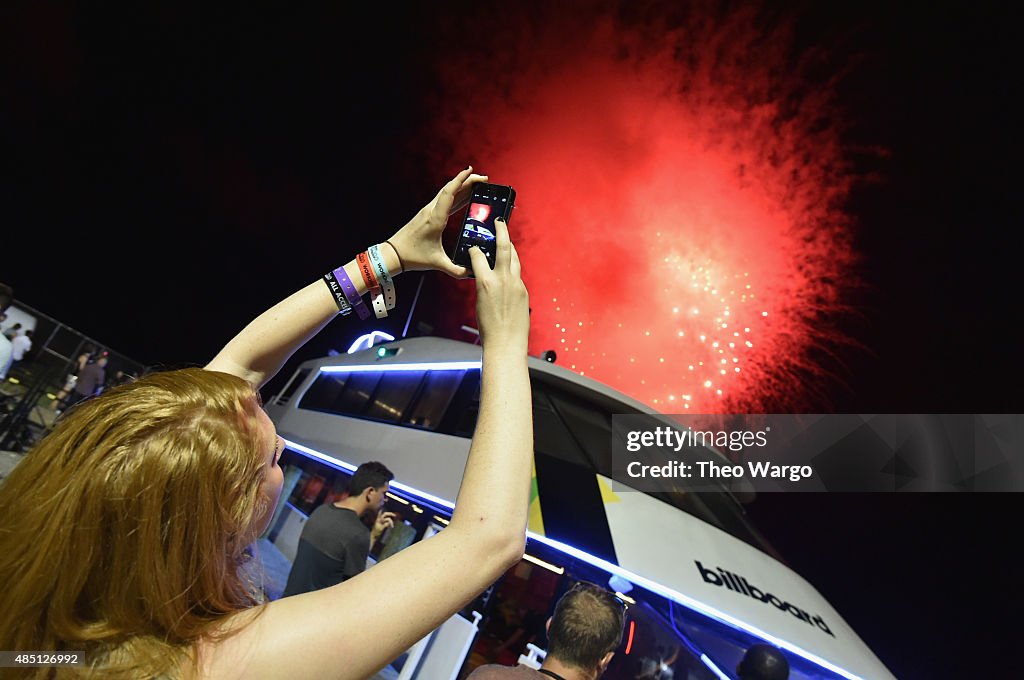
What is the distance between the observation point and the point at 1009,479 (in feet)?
26.9

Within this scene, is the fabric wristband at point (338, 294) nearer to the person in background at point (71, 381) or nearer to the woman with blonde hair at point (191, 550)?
the woman with blonde hair at point (191, 550)

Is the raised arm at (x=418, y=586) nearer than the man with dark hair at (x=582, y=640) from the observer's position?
Yes

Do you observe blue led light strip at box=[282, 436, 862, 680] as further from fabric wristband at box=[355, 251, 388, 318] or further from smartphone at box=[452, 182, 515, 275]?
smartphone at box=[452, 182, 515, 275]

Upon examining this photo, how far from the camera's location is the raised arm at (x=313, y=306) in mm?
1470

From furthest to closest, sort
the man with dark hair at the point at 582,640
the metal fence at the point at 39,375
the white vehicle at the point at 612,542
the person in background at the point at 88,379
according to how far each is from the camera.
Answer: the person in background at the point at 88,379
the metal fence at the point at 39,375
the white vehicle at the point at 612,542
the man with dark hair at the point at 582,640

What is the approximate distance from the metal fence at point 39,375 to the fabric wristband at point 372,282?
11965 mm

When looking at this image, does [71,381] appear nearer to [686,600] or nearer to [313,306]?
[313,306]

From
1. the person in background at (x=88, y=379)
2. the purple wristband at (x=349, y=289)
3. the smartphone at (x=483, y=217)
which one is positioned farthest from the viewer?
the person in background at (x=88, y=379)

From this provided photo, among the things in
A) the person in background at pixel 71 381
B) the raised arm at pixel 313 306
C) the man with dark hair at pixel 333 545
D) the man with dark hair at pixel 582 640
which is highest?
the raised arm at pixel 313 306

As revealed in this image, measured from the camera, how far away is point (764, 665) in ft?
10.4

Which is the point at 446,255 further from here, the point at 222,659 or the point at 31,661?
→ the point at 31,661

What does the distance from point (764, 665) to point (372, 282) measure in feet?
11.5

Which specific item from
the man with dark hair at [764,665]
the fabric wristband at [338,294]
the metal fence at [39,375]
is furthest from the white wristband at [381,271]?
the metal fence at [39,375]

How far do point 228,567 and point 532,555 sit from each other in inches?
134
